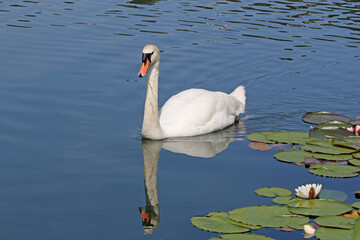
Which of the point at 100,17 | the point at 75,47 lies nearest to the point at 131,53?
the point at 75,47

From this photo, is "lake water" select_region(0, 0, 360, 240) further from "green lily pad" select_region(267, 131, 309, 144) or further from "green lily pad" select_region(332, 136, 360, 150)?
"green lily pad" select_region(332, 136, 360, 150)

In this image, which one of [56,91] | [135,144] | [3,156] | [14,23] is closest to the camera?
[3,156]

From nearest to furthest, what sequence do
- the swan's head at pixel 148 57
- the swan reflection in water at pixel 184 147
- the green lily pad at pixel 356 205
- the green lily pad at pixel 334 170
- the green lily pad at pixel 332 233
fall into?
1. the green lily pad at pixel 332 233
2. the green lily pad at pixel 356 205
3. the swan reflection in water at pixel 184 147
4. the green lily pad at pixel 334 170
5. the swan's head at pixel 148 57

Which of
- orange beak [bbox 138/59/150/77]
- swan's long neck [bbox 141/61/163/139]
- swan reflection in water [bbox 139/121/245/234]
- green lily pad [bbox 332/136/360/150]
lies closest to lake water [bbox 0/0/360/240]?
swan reflection in water [bbox 139/121/245/234]

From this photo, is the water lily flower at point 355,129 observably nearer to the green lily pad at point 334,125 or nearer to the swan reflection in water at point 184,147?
the green lily pad at point 334,125

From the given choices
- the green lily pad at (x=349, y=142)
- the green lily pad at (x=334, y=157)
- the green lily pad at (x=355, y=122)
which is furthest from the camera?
the green lily pad at (x=355, y=122)

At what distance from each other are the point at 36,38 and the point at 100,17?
285 cm

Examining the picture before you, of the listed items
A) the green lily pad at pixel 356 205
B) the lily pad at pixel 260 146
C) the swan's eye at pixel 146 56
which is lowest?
the lily pad at pixel 260 146

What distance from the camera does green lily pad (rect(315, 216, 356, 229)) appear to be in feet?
25.3

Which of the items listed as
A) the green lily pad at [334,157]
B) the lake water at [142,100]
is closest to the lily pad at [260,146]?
the lake water at [142,100]

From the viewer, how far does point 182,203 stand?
8.65 metres

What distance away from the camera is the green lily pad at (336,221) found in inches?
304

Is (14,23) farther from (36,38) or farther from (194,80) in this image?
(194,80)

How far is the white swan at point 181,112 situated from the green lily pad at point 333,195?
3.03 m
